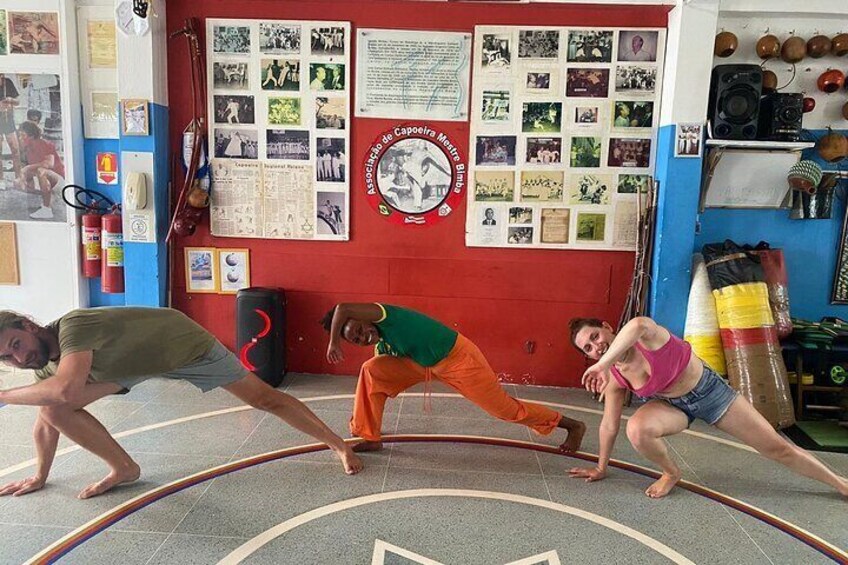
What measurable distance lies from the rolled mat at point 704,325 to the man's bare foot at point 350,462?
2.75m

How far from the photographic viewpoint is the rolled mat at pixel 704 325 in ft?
14.1

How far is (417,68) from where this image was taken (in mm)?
4578

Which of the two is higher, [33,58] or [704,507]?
[33,58]

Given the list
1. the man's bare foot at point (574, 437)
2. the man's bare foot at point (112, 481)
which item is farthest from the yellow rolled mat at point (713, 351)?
the man's bare foot at point (112, 481)

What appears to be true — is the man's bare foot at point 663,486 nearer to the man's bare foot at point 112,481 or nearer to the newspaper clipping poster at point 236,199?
the man's bare foot at point 112,481

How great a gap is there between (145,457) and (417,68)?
136 inches

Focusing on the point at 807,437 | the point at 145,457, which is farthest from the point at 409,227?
the point at 807,437

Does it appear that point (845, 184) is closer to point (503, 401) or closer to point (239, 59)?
A: point (503, 401)

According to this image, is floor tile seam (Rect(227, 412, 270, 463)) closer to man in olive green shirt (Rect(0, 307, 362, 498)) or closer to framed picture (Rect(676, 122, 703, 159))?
man in olive green shirt (Rect(0, 307, 362, 498))

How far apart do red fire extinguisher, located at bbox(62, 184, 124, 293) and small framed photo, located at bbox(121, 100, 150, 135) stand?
735mm

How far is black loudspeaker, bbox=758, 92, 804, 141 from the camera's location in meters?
4.19

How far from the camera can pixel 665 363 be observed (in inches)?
117

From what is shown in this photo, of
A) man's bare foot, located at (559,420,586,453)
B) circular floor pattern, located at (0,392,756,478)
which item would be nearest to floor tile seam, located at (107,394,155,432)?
circular floor pattern, located at (0,392,756,478)

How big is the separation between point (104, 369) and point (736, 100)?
457 centimetres
